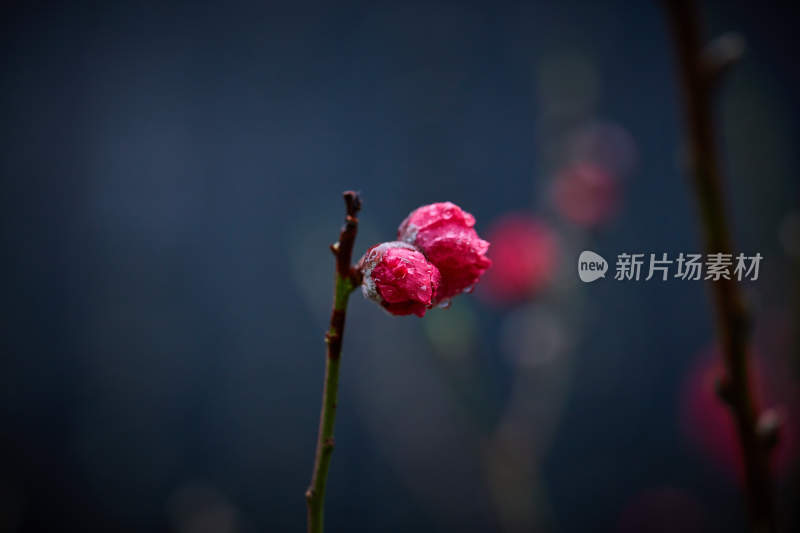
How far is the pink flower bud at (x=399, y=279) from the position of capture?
271 millimetres

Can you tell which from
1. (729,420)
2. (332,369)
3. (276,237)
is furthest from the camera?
(276,237)

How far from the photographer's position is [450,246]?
30 cm

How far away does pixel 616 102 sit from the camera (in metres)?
1.93

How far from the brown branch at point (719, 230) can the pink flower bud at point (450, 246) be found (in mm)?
122

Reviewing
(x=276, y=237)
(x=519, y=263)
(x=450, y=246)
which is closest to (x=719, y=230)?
(x=450, y=246)

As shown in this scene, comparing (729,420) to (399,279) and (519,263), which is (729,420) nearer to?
(519,263)

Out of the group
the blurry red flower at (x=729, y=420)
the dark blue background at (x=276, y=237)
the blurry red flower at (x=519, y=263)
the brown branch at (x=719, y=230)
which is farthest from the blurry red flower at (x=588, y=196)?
the dark blue background at (x=276, y=237)

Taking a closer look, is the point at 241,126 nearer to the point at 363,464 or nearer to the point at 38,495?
the point at 363,464

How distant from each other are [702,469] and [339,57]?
2106mm

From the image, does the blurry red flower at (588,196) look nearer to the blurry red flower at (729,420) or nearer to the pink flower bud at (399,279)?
the blurry red flower at (729,420)

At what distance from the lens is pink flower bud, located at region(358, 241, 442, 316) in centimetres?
27

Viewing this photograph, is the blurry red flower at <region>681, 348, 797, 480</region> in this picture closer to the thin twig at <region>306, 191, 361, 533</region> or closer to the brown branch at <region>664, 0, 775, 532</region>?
the brown branch at <region>664, 0, 775, 532</region>

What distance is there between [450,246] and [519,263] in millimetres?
693

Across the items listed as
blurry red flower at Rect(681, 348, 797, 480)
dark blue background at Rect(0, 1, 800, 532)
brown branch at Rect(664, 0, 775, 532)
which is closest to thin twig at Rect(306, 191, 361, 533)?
brown branch at Rect(664, 0, 775, 532)
